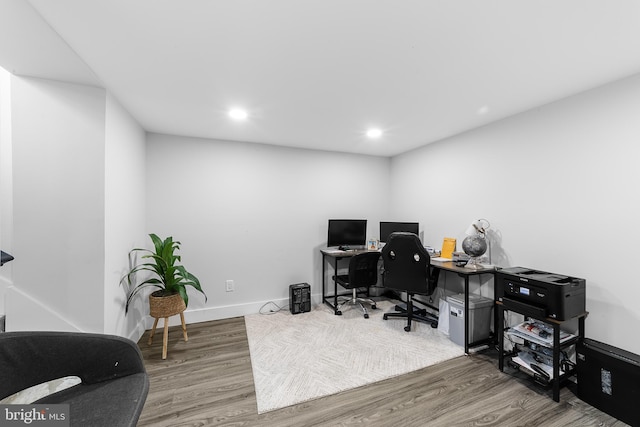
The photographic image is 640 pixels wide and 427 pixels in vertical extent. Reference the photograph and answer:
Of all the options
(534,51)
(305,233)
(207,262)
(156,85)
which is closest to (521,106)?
(534,51)

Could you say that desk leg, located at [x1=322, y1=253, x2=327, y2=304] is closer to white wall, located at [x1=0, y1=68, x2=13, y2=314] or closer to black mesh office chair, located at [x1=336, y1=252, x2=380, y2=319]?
black mesh office chair, located at [x1=336, y1=252, x2=380, y2=319]

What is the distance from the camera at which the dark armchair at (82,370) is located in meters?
0.96

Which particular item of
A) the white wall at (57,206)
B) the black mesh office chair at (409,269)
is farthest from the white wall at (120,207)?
the black mesh office chair at (409,269)

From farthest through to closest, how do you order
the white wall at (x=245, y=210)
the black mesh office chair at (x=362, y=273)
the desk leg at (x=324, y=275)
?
1. the desk leg at (x=324, y=275)
2. the black mesh office chair at (x=362, y=273)
3. the white wall at (x=245, y=210)

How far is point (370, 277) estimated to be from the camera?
347 cm

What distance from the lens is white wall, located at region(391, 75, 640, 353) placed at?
1.83 m

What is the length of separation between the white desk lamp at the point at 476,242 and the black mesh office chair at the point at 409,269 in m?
0.41

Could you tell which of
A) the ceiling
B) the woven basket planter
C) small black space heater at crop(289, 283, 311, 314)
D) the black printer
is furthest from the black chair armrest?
the black printer

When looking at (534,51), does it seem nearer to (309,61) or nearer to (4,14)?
(309,61)

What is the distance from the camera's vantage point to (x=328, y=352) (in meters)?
2.48

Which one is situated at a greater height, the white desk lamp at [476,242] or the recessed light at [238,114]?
the recessed light at [238,114]

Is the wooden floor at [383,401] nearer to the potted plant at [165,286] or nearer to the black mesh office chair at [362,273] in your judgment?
the potted plant at [165,286]

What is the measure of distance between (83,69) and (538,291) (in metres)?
3.68

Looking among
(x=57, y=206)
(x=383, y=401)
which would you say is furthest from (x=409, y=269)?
(x=57, y=206)
